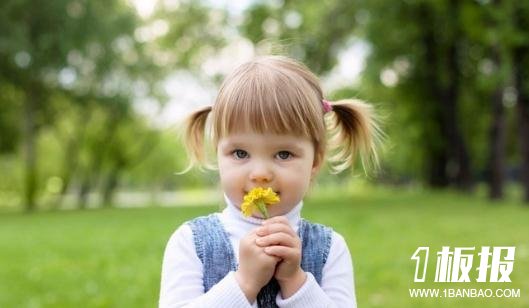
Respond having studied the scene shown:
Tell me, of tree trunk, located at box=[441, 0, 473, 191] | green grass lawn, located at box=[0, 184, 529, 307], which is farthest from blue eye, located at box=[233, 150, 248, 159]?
tree trunk, located at box=[441, 0, 473, 191]

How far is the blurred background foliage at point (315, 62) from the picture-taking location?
883 inches

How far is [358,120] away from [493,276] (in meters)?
5.44

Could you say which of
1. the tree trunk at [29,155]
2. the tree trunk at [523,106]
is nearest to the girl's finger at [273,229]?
the tree trunk at [523,106]

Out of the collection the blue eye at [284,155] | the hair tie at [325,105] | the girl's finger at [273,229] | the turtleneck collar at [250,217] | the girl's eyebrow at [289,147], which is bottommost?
the turtleneck collar at [250,217]

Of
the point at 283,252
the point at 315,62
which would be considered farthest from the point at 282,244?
the point at 315,62

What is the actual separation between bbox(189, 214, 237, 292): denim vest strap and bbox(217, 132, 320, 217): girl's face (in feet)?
0.51

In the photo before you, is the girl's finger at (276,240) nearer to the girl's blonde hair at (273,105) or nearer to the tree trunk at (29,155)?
the girl's blonde hair at (273,105)

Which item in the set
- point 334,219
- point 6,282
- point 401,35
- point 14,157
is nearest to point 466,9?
point 401,35

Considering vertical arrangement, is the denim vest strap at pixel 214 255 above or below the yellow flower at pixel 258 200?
below

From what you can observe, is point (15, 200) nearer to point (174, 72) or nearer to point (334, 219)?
point (174, 72)

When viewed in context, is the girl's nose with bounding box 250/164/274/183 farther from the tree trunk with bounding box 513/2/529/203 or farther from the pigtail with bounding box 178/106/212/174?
the tree trunk with bounding box 513/2/529/203

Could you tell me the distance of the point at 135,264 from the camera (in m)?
9.36

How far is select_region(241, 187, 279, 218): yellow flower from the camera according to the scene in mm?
2113

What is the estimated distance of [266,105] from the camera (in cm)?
223
